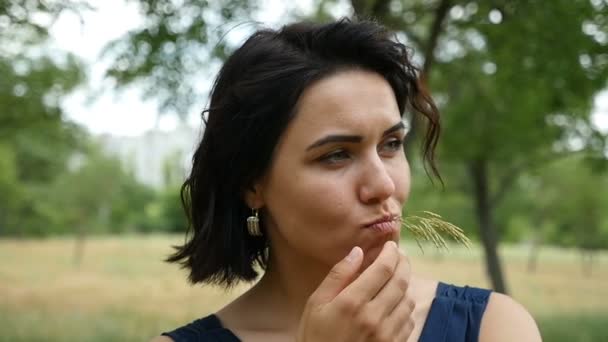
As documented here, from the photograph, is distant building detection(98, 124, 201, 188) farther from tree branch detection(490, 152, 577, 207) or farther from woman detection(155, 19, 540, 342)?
woman detection(155, 19, 540, 342)

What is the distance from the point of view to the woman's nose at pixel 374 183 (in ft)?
5.43

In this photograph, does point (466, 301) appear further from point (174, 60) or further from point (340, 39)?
Answer: point (174, 60)

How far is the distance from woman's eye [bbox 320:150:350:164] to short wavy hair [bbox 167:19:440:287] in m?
0.18

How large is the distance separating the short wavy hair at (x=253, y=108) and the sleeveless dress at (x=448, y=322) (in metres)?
0.27

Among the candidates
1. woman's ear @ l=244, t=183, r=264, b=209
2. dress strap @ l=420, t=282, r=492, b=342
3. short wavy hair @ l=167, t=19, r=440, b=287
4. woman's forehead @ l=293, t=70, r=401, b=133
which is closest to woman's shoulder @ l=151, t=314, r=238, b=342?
short wavy hair @ l=167, t=19, r=440, b=287

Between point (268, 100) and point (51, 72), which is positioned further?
point (51, 72)

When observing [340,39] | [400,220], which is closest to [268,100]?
[340,39]

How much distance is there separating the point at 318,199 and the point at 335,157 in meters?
0.13

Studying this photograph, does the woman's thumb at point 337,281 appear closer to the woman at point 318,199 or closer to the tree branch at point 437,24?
the woman at point 318,199

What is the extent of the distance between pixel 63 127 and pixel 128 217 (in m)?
10.4

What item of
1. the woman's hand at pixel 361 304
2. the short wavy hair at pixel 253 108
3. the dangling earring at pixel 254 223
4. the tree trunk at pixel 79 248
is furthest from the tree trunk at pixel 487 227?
the tree trunk at pixel 79 248

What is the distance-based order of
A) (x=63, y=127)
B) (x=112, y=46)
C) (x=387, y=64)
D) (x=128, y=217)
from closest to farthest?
(x=387, y=64) → (x=112, y=46) → (x=63, y=127) → (x=128, y=217)

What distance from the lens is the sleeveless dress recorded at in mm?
1835

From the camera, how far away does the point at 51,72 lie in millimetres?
9109
